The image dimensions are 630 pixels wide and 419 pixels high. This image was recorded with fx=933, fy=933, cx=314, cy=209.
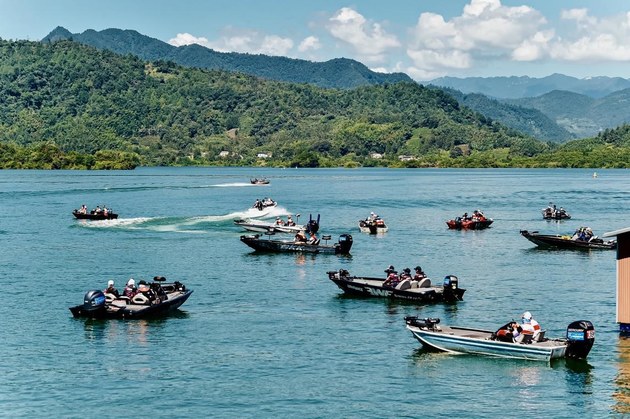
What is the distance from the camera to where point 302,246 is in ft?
314

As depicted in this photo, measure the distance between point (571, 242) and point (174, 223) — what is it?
59908mm

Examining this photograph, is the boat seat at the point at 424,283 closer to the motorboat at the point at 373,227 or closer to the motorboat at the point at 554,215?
the motorboat at the point at 373,227

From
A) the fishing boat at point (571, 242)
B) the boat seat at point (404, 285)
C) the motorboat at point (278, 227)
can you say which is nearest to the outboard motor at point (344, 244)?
the motorboat at point (278, 227)

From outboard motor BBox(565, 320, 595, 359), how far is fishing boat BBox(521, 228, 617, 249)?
50.9 metres

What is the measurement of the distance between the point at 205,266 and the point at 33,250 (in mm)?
25552

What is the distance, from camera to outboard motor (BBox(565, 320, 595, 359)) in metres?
49.8

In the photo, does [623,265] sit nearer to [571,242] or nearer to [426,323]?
[426,323]

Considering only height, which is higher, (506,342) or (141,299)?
(141,299)

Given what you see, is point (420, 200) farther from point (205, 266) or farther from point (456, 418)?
point (456, 418)

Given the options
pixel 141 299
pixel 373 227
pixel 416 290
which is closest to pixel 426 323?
pixel 416 290

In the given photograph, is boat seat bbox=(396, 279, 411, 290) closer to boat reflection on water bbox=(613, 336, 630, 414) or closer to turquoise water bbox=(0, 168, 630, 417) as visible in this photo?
turquoise water bbox=(0, 168, 630, 417)

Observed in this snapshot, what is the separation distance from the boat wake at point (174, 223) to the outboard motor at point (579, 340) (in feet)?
259

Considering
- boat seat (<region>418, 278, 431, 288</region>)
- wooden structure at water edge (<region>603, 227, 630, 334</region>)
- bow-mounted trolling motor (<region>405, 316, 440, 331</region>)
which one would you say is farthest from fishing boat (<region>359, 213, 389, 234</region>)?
bow-mounted trolling motor (<region>405, 316, 440, 331</region>)

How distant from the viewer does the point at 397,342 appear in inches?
2217
